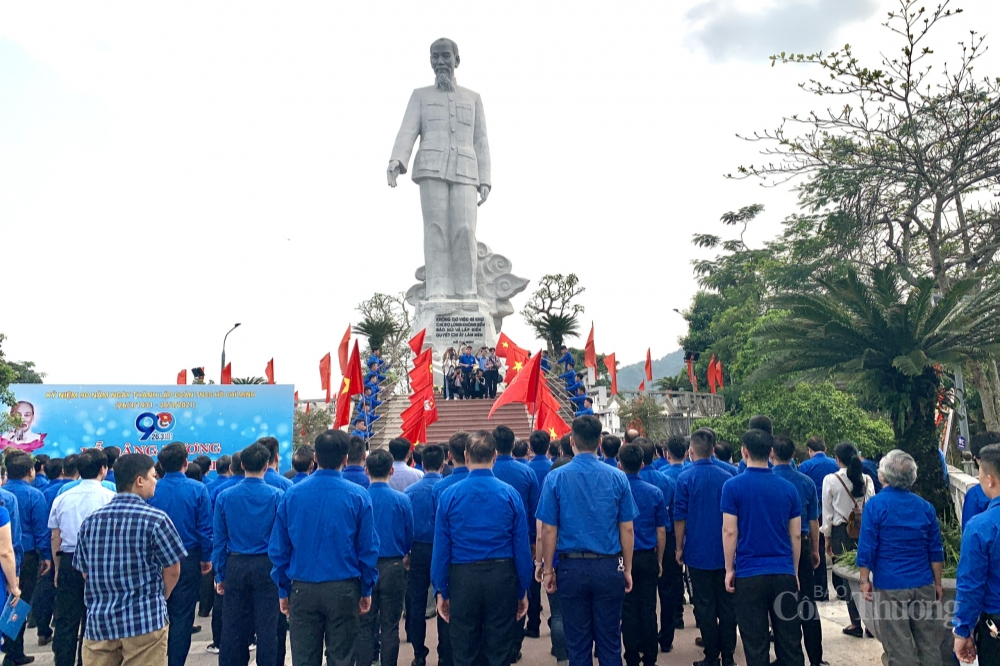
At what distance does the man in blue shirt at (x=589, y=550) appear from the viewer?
4.71m

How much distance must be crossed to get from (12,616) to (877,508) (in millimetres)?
5282

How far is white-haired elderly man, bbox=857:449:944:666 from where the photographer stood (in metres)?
4.73

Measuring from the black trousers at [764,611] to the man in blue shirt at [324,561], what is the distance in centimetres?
234

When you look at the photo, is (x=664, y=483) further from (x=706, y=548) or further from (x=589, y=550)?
(x=589, y=550)

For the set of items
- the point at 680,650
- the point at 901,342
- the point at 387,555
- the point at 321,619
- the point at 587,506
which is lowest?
the point at 680,650

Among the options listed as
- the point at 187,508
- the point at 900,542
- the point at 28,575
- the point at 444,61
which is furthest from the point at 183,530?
the point at 444,61

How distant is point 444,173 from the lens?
74.9ft

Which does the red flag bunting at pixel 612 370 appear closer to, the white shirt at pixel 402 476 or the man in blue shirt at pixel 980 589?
the white shirt at pixel 402 476

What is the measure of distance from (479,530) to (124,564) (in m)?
1.96

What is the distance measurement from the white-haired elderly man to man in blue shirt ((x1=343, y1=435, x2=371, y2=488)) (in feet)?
11.0

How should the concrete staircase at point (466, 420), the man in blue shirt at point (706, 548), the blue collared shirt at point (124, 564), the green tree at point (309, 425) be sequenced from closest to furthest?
the blue collared shirt at point (124, 564), the man in blue shirt at point (706, 548), the concrete staircase at point (466, 420), the green tree at point (309, 425)

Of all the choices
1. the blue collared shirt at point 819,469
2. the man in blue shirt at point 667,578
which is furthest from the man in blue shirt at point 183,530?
the blue collared shirt at point 819,469

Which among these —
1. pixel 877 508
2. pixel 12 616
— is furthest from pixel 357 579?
pixel 877 508

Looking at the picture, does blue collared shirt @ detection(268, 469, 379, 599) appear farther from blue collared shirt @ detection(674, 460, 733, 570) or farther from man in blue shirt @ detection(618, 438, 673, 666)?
blue collared shirt @ detection(674, 460, 733, 570)
